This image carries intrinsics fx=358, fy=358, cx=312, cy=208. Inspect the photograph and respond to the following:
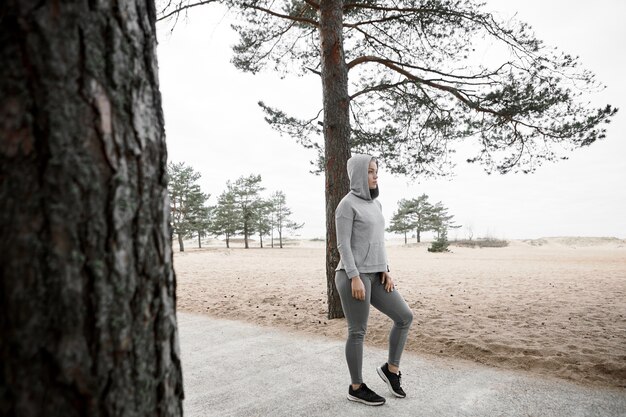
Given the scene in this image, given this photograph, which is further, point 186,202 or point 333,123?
point 186,202

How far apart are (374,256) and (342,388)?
135 centimetres

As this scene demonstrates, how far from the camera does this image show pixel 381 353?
4.46 m

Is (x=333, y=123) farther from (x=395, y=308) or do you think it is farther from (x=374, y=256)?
(x=395, y=308)

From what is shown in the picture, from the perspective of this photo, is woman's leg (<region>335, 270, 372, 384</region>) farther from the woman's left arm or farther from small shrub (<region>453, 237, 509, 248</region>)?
small shrub (<region>453, 237, 509, 248</region>)

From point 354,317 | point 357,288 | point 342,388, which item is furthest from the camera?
point 342,388

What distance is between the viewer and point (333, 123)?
6254mm

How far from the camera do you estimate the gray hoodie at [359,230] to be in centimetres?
308

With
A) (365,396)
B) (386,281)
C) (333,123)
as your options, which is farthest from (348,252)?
(333,123)

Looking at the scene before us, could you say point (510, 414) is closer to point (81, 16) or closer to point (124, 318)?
point (124, 318)

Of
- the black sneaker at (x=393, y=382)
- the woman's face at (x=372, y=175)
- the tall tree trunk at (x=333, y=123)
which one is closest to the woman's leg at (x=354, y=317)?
the black sneaker at (x=393, y=382)

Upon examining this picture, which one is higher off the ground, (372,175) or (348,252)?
(372,175)

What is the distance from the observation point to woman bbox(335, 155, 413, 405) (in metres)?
3.05

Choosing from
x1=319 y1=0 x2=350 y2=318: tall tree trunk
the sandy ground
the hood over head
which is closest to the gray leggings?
the hood over head

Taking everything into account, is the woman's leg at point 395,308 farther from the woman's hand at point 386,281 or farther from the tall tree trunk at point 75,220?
the tall tree trunk at point 75,220
